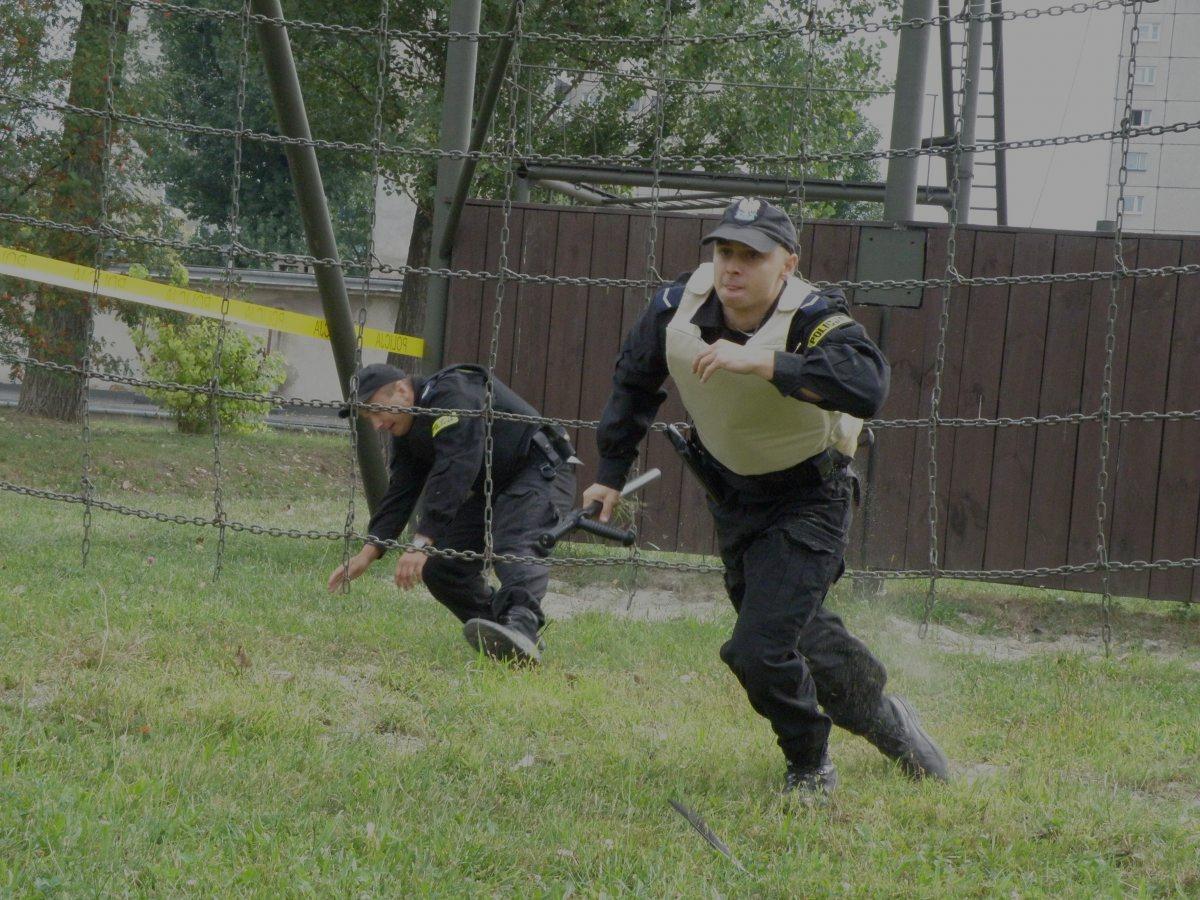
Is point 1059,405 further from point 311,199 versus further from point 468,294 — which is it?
point 311,199

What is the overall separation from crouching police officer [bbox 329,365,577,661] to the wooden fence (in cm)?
227

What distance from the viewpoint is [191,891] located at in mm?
2953

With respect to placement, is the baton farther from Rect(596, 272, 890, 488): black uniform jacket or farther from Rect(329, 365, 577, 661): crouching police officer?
Rect(329, 365, 577, 661): crouching police officer

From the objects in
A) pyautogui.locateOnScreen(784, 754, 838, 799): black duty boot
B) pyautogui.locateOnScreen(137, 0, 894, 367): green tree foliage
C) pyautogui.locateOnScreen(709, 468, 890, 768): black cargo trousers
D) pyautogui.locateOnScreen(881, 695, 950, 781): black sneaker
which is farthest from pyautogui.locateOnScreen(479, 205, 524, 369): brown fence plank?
pyautogui.locateOnScreen(137, 0, 894, 367): green tree foliage

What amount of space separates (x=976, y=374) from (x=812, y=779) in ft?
16.3

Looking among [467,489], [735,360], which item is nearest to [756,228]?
[735,360]

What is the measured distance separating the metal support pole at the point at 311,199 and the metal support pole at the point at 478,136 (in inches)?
31.1

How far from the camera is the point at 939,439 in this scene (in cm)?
854

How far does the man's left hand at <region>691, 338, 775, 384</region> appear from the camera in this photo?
3.53 meters

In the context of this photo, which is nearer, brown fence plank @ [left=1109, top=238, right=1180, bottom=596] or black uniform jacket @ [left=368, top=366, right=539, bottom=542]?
black uniform jacket @ [left=368, top=366, right=539, bottom=542]

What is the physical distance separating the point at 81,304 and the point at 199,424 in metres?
3.20

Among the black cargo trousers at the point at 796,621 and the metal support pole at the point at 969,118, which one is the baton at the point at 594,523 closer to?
the black cargo trousers at the point at 796,621

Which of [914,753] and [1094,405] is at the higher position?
[1094,405]

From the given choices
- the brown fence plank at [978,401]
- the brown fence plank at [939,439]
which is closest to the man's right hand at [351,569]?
the brown fence plank at [939,439]
